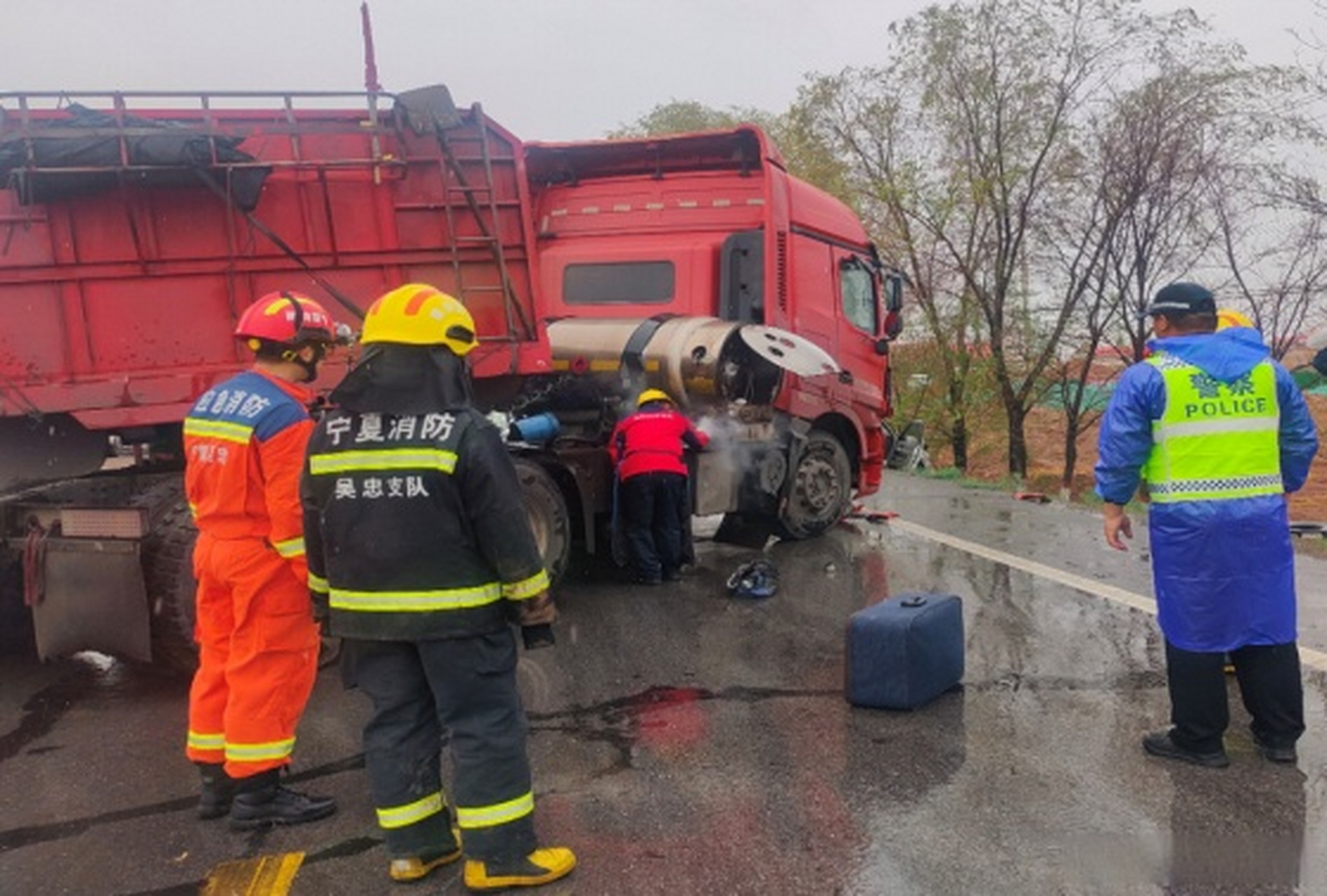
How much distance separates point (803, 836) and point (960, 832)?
19.6 inches

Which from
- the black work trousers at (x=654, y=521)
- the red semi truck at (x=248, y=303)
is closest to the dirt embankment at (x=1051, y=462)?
the red semi truck at (x=248, y=303)

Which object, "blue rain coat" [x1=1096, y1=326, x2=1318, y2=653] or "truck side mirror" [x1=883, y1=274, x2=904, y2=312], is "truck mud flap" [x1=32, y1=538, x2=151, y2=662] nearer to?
"blue rain coat" [x1=1096, y1=326, x2=1318, y2=653]

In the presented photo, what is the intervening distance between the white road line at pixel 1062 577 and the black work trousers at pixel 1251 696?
1.35 meters

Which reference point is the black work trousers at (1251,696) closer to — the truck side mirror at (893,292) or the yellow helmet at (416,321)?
the yellow helmet at (416,321)

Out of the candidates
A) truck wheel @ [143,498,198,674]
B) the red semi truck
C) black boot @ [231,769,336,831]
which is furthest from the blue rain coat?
truck wheel @ [143,498,198,674]

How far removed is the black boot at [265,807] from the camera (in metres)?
3.68

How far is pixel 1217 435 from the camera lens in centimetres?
398

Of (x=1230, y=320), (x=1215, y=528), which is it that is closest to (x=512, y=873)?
(x=1215, y=528)

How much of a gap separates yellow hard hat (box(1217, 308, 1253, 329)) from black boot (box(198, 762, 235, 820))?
4081 mm

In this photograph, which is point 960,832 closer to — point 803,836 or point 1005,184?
point 803,836

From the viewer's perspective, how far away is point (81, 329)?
538cm

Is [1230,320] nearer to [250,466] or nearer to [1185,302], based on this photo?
[1185,302]

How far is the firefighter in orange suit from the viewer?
3.64 m

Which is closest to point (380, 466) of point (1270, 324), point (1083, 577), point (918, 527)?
point (1083, 577)
